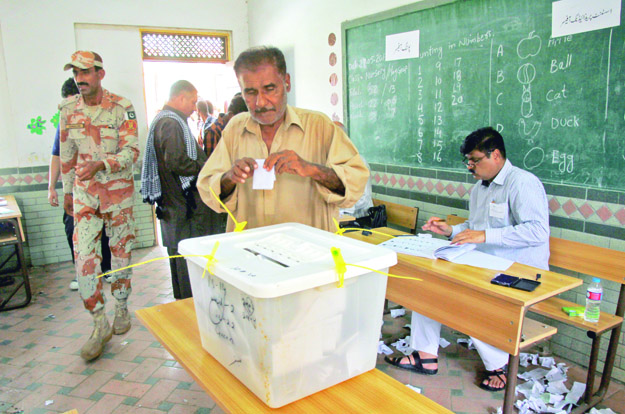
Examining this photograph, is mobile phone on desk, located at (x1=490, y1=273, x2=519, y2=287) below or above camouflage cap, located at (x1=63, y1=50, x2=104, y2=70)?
below

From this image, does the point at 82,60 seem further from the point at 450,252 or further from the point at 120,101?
the point at 450,252

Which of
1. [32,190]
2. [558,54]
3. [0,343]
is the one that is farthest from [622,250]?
[32,190]

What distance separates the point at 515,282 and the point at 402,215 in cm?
196

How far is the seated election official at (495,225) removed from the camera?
8.85ft

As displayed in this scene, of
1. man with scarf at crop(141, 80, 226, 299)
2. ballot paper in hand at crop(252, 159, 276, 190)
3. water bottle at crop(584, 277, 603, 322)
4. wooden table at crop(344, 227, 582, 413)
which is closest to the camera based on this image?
ballot paper in hand at crop(252, 159, 276, 190)

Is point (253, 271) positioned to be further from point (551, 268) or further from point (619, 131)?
point (551, 268)

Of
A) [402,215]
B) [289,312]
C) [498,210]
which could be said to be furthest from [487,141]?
[289,312]

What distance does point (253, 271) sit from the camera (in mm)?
1075

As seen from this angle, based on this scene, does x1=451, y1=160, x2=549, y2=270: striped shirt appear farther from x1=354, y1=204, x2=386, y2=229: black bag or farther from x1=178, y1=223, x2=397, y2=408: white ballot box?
x1=178, y1=223, x2=397, y2=408: white ballot box

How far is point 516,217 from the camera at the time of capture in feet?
9.21

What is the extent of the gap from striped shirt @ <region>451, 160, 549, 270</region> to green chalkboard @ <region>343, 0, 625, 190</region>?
417mm

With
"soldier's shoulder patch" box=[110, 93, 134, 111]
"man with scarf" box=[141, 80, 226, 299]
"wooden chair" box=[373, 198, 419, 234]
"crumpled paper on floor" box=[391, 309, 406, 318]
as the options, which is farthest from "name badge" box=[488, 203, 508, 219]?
"soldier's shoulder patch" box=[110, 93, 134, 111]

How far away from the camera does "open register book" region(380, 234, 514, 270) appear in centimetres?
252

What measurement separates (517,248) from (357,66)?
103 inches
